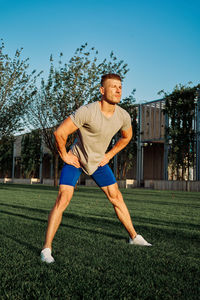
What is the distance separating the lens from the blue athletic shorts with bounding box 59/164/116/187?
154 inches

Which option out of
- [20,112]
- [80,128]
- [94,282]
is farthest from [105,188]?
[20,112]

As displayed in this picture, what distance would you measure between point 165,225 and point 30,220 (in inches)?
103

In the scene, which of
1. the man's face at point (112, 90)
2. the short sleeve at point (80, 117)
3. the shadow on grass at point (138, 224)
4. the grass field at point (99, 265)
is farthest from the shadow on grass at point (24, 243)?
the man's face at point (112, 90)

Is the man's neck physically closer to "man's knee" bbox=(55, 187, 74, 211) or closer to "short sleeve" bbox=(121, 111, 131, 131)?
"short sleeve" bbox=(121, 111, 131, 131)

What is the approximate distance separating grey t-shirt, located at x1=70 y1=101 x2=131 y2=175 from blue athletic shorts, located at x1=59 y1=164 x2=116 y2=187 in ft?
0.40

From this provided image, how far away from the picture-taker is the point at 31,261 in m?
3.48

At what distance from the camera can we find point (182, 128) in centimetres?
2730

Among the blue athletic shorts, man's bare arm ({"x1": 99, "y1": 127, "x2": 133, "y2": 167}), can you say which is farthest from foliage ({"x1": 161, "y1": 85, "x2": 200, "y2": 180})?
the blue athletic shorts

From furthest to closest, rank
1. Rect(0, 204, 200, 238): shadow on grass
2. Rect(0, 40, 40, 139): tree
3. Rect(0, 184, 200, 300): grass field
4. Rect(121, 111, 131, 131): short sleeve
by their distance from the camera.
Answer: Rect(0, 40, 40, 139): tree → Rect(0, 204, 200, 238): shadow on grass → Rect(121, 111, 131, 131): short sleeve → Rect(0, 184, 200, 300): grass field

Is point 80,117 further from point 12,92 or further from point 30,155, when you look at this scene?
point 30,155

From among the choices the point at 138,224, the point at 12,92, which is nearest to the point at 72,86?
the point at 12,92

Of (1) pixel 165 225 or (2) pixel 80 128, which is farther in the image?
(1) pixel 165 225

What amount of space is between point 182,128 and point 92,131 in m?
24.4

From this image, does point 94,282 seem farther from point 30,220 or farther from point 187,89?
point 187,89
